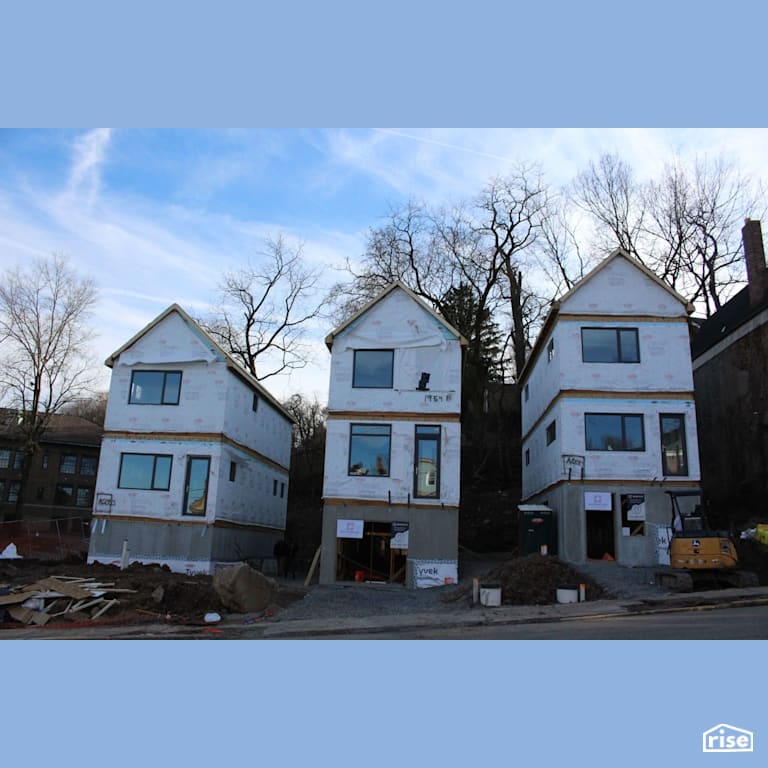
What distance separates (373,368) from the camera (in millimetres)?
25297

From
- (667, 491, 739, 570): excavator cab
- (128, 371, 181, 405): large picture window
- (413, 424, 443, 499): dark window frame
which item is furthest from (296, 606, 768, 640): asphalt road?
(128, 371, 181, 405): large picture window

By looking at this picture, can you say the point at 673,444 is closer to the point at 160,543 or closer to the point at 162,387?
the point at 160,543

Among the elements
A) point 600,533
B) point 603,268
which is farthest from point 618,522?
point 603,268

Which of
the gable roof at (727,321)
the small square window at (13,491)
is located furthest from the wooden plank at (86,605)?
the small square window at (13,491)

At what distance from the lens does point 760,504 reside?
991 inches

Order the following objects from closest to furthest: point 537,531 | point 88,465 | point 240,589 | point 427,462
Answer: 1. point 240,589
2. point 537,531
3. point 427,462
4. point 88,465

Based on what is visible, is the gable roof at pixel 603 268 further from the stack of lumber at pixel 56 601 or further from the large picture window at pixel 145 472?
the stack of lumber at pixel 56 601

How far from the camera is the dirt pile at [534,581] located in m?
18.8

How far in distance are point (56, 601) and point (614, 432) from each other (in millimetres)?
17780

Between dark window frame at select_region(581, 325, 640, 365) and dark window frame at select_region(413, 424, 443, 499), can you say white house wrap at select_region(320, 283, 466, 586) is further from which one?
dark window frame at select_region(581, 325, 640, 365)

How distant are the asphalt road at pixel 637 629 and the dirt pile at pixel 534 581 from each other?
11.1 feet

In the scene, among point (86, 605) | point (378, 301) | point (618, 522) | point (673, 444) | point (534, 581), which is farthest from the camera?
point (378, 301)

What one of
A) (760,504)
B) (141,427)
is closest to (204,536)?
(141,427)

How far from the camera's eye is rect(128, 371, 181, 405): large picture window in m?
26.6
